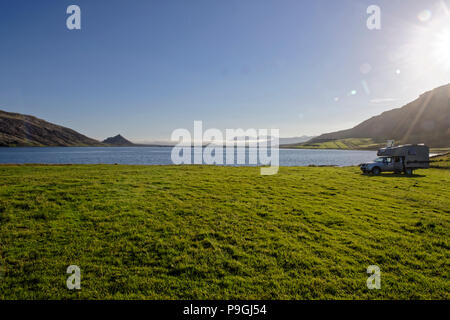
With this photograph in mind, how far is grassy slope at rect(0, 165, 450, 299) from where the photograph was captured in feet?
19.7

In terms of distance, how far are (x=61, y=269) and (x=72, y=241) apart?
1898mm

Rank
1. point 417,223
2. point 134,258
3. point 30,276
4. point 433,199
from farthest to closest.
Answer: point 433,199 < point 417,223 < point 134,258 < point 30,276

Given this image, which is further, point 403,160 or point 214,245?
point 403,160

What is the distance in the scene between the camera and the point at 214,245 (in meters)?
8.12

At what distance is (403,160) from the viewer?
101 feet

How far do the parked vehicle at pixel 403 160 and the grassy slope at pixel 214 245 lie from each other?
20032 mm

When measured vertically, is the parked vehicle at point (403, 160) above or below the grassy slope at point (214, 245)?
above

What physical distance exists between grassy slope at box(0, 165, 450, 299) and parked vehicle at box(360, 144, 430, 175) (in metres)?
20.0

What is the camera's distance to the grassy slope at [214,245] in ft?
19.7

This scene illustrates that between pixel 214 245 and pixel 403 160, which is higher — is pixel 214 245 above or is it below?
below

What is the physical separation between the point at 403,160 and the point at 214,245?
36.8 m

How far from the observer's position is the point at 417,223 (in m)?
10.8

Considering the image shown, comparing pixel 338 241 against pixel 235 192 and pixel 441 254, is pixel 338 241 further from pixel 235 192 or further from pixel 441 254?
pixel 235 192
